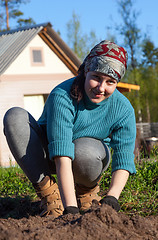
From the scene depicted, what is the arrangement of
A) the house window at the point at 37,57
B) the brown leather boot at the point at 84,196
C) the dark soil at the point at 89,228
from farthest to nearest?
the house window at the point at 37,57, the brown leather boot at the point at 84,196, the dark soil at the point at 89,228

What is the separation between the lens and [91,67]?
2172mm

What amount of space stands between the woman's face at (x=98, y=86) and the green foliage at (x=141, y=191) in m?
1.01

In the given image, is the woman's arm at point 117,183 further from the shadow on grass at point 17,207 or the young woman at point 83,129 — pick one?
the shadow on grass at point 17,207

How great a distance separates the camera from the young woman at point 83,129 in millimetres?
2137

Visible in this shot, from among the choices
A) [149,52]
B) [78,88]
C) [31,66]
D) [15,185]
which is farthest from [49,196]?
[149,52]

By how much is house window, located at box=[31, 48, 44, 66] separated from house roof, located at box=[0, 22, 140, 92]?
0.48 m

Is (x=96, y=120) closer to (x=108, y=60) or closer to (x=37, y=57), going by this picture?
(x=108, y=60)

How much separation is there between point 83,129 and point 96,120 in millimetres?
112

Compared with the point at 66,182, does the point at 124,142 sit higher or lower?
higher

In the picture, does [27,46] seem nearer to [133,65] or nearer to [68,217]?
[133,65]

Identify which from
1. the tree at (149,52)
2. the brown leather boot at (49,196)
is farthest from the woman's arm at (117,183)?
the tree at (149,52)

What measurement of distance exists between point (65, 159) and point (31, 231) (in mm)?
646

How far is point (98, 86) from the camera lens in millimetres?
2129

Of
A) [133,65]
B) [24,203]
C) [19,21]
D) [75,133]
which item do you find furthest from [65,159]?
[19,21]
